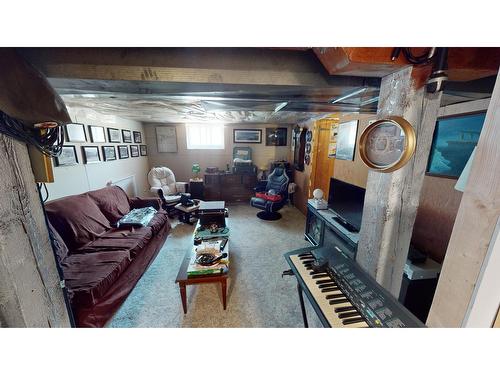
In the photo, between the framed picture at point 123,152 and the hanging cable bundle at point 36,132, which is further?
the framed picture at point 123,152

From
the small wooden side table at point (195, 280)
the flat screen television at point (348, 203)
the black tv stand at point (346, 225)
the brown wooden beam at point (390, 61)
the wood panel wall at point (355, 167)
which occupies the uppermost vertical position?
the brown wooden beam at point (390, 61)

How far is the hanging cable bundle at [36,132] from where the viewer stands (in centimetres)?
72

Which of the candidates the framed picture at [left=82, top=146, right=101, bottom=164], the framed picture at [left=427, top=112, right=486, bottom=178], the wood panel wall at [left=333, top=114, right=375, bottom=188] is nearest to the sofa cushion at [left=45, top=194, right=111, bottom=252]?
the framed picture at [left=82, top=146, right=101, bottom=164]

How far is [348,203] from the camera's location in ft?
6.61

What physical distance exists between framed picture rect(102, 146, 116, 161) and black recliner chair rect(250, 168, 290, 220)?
2.83 metres

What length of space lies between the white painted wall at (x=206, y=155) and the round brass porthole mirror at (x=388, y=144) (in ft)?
13.5

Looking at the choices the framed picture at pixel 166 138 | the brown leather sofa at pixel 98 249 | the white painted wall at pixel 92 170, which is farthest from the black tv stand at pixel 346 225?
the framed picture at pixel 166 138

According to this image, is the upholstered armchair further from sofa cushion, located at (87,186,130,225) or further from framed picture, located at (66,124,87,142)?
framed picture, located at (66,124,87,142)

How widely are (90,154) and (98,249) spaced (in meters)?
1.71

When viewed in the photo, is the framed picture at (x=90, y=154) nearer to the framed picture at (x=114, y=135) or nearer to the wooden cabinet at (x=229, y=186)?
the framed picture at (x=114, y=135)

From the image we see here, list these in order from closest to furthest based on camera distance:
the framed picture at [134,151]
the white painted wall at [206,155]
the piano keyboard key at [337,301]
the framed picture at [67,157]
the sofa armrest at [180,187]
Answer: the piano keyboard key at [337,301]
the framed picture at [67,157]
the framed picture at [134,151]
the sofa armrest at [180,187]
the white painted wall at [206,155]

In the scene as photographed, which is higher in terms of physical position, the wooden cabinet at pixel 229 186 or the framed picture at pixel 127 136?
the framed picture at pixel 127 136

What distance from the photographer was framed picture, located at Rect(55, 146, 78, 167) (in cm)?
226
